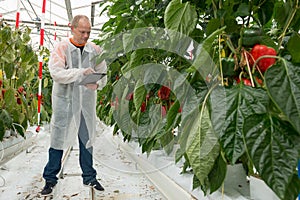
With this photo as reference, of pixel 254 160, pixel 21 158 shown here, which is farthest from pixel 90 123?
pixel 254 160

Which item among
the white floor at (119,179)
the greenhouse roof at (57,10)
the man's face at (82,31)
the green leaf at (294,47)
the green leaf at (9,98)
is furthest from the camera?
the greenhouse roof at (57,10)

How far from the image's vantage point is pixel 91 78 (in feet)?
5.55

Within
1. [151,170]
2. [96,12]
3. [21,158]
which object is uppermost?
[96,12]

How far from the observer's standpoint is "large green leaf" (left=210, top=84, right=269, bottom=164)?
0.49 m

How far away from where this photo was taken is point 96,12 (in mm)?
6875

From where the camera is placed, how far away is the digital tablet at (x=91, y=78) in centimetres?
167

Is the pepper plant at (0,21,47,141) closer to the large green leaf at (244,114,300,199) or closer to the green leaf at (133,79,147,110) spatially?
the green leaf at (133,79,147,110)

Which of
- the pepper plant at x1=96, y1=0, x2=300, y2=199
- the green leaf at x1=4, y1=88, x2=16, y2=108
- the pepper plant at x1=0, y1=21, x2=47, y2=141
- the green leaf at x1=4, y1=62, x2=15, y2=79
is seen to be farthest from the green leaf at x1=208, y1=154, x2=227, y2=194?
the green leaf at x1=4, y1=62, x2=15, y2=79

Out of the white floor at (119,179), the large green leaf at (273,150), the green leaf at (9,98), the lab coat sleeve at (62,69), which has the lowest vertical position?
the white floor at (119,179)

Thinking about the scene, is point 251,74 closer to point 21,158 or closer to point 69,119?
point 69,119

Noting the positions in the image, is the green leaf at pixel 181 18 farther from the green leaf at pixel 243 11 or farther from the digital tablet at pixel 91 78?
the digital tablet at pixel 91 78

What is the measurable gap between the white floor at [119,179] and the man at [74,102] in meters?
0.11

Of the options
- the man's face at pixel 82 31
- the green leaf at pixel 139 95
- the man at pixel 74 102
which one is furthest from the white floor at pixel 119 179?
the man's face at pixel 82 31

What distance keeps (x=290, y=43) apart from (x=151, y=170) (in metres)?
1.30
